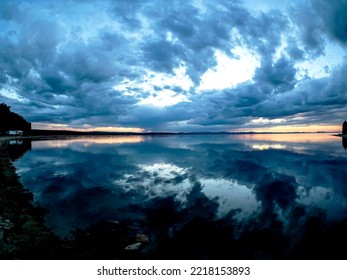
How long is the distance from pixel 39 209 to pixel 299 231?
15.6 m

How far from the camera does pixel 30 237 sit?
11.0m

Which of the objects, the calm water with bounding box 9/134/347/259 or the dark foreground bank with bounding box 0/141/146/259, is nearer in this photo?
the dark foreground bank with bounding box 0/141/146/259

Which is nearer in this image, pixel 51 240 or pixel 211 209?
pixel 51 240

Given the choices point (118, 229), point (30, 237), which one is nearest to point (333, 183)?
point (118, 229)

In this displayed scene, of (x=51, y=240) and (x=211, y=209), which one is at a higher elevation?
(x=51, y=240)

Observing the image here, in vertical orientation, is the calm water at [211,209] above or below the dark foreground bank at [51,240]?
below

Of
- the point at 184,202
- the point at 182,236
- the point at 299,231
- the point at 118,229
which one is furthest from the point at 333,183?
the point at 118,229

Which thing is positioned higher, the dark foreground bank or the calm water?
the dark foreground bank

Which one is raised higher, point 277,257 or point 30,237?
point 30,237

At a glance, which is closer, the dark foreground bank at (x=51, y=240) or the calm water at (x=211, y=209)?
the dark foreground bank at (x=51, y=240)

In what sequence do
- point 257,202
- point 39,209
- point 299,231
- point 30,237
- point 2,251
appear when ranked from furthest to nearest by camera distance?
point 257,202 < point 39,209 < point 299,231 < point 30,237 < point 2,251
